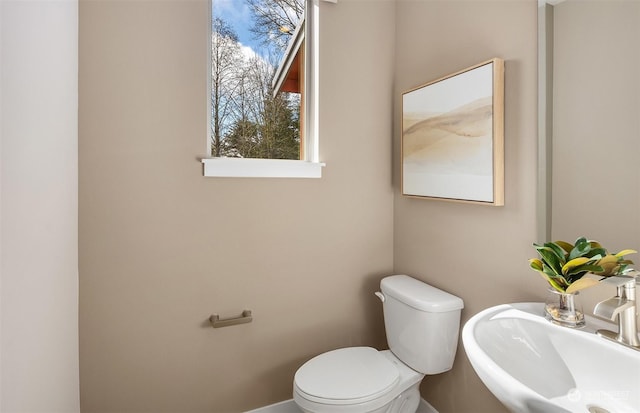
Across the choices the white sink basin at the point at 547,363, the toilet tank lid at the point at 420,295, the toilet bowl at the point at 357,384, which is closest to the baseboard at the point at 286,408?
the toilet bowl at the point at 357,384

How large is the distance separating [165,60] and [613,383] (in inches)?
73.3

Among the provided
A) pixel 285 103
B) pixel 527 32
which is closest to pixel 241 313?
pixel 285 103

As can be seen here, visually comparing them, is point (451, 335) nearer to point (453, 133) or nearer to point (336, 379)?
point (336, 379)

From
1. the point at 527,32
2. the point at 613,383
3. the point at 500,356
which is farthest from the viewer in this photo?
the point at 527,32

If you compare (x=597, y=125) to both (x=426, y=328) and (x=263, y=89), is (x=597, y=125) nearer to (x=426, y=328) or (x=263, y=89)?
(x=426, y=328)

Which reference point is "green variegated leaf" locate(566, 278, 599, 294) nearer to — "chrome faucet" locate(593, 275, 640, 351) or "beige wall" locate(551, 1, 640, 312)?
"chrome faucet" locate(593, 275, 640, 351)

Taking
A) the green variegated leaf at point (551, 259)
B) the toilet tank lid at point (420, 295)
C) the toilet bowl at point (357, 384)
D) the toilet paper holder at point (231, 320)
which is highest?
the green variegated leaf at point (551, 259)

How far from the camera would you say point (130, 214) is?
1435mm

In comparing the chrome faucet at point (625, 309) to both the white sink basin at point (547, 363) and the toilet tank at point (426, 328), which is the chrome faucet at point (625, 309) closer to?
the white sink basin at point (547, 363)

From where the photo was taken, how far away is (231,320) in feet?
5.16

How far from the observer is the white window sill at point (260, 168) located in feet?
5.05

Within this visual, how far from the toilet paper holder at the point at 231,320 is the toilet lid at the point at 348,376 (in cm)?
35

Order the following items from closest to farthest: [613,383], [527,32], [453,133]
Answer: [613,383], [527,32], [453,133]

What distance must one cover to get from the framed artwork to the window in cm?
49
